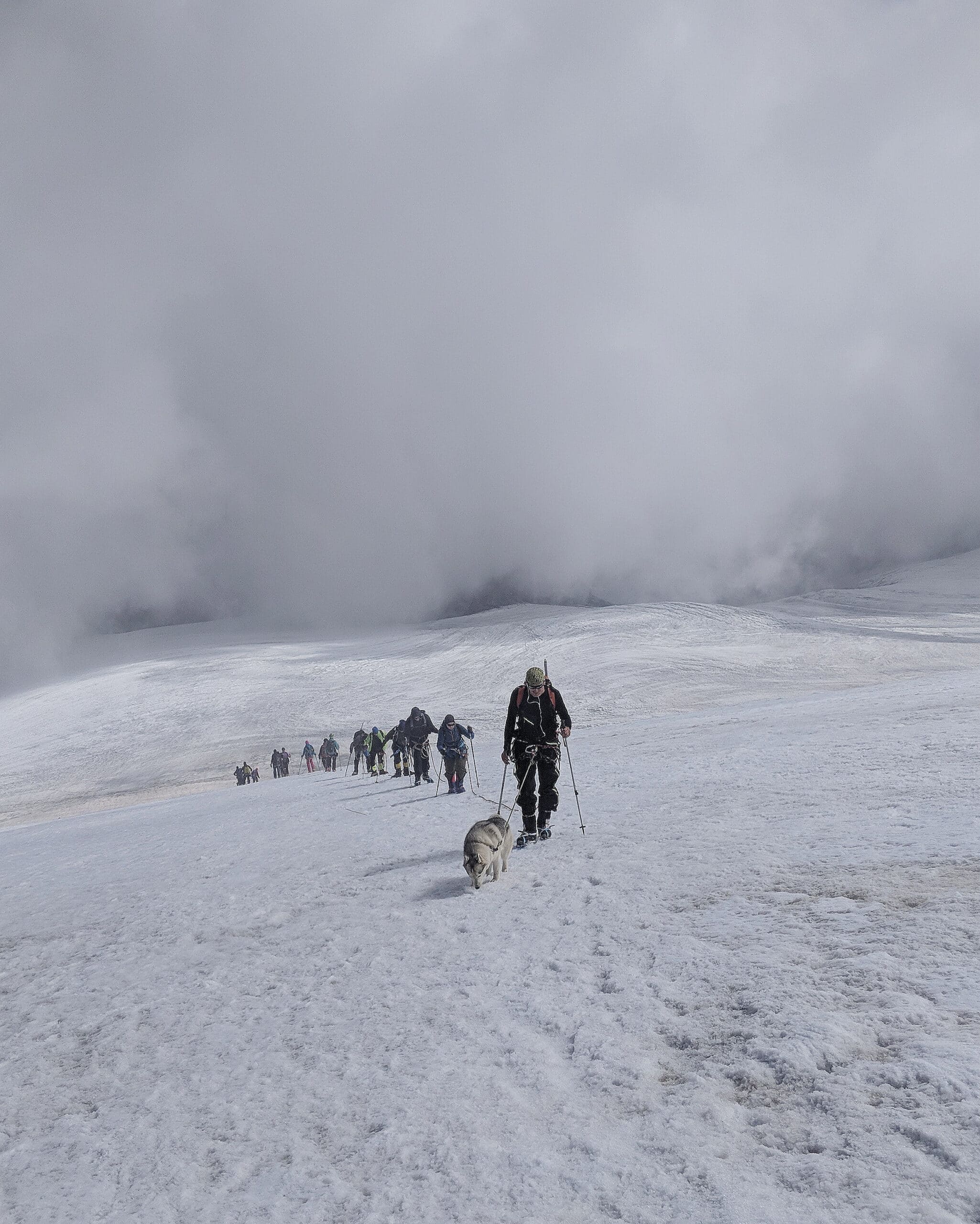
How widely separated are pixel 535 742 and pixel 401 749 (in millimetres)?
9920

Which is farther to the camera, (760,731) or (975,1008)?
(760,731)

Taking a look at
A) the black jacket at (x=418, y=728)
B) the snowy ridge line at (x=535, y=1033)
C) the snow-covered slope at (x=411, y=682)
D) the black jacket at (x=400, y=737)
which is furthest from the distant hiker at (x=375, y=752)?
the snow-covered slope at (x=411, y=682)

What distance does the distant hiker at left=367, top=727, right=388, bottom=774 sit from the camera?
19188 millimetres

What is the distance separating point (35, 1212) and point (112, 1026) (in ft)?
5.08

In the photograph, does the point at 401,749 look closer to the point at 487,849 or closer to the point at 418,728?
the point at 418,728

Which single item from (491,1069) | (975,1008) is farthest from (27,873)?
(975,1008)

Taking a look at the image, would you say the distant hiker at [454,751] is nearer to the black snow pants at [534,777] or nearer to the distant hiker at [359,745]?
the black snow pants at [534,777]

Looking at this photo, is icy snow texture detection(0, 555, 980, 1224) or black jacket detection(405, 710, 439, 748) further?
black jacket detection(405, 710, 439, 748)

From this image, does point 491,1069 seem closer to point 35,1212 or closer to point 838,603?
point 35,1212

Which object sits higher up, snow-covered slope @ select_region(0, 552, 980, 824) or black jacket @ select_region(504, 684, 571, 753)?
black jacket @ select_region(504, 684, 571, 753)

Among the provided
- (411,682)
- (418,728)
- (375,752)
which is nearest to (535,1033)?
(418,728)

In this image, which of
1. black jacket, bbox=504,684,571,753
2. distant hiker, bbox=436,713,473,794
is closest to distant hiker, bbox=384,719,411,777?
distant hiker, bbox=436,713,473,794

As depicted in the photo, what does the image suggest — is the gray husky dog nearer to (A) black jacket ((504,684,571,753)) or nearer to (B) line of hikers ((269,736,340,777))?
(A) black jacket ((504,684,571,753))

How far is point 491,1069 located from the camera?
329 cm
